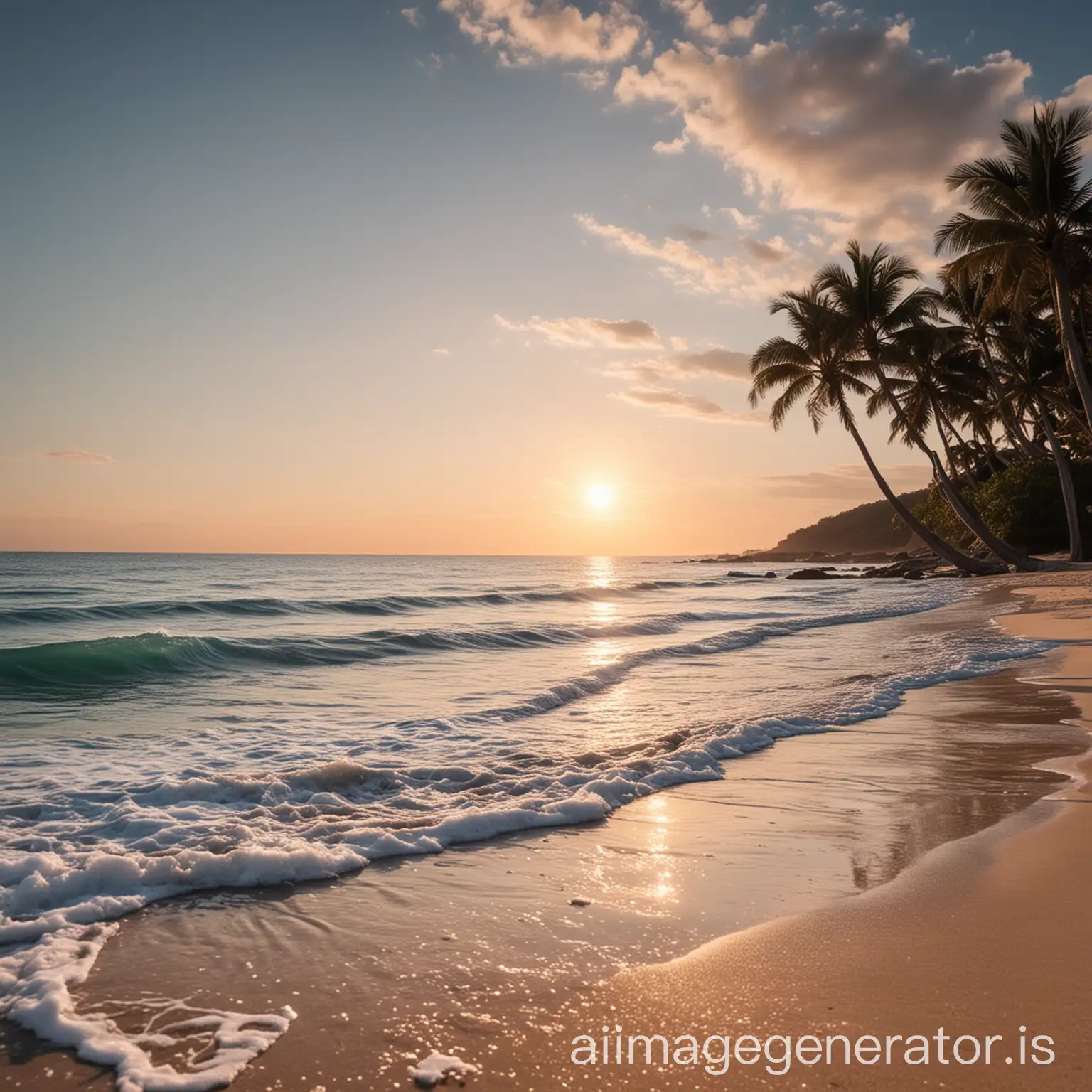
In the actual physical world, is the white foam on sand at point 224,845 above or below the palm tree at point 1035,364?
below

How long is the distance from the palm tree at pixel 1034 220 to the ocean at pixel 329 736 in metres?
9.99

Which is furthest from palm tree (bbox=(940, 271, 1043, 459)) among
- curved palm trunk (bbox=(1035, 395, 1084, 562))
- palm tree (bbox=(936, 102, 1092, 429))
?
palm tree (bbox=(936, 102, 1092, 429))

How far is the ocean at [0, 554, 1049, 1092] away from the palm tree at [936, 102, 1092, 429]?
32.8 ft

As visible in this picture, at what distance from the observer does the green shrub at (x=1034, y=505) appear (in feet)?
116

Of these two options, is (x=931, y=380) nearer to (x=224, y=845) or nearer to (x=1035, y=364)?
(x=1035, y=364)

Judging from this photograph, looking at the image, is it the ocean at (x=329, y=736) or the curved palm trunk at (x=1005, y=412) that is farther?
the curved palm trunk at (x=1005, y=412)

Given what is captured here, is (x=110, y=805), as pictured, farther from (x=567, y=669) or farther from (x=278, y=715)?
(x=567, y=669)

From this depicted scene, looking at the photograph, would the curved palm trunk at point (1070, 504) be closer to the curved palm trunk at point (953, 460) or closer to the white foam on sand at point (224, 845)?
the curved palm trunk at point (953, 460)

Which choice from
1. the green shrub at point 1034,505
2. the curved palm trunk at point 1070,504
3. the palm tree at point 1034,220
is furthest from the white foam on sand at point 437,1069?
the green shrub at point 1034,505

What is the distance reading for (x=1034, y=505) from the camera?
35531mm

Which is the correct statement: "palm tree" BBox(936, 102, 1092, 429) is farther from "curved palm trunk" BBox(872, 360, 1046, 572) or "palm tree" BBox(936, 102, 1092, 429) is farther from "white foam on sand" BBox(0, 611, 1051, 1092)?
"white foam on sand" BBox(0, 611, 1051, 1092)

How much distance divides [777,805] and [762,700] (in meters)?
4.39

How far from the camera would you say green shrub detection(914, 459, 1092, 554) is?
116 ft

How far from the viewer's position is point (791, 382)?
35.2 metres
